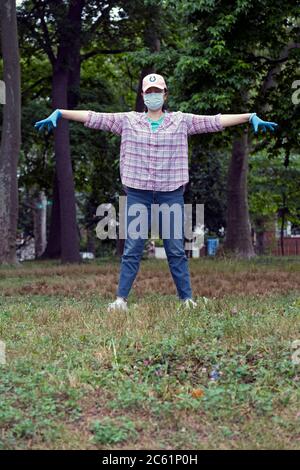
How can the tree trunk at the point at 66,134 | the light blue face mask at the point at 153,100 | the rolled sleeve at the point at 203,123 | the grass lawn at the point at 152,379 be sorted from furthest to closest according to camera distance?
the tree trunk at the point at 66,134 < the rolled sleeve at the point at 203,123 < the light blue face mask at the point at 153,100 < the grass lawn at the point at 152,379

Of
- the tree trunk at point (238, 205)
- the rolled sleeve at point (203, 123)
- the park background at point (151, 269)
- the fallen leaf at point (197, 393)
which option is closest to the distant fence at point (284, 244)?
the park background at point (151, 269)

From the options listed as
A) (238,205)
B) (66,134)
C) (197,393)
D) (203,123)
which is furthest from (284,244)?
(197,393)

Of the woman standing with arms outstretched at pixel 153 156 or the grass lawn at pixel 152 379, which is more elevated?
the woman standing with arms outstretched at pixel 153 156

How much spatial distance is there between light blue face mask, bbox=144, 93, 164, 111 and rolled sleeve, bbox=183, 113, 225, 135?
32cm

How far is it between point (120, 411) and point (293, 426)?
96 cm

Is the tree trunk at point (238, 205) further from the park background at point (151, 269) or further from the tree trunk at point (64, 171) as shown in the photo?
the tree trunk at point (64, 171)

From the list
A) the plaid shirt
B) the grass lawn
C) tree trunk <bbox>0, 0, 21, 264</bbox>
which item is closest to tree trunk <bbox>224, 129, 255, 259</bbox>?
tree trunk <bbox>0, 0, 21, 264</bbox>

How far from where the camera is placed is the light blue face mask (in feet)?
22.5

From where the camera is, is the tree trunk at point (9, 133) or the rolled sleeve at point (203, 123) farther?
the tree trunk at point (9, 133)

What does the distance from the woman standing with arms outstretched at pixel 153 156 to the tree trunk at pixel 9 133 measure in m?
11.9

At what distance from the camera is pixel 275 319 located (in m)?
5.74

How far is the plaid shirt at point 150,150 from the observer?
6824 mm

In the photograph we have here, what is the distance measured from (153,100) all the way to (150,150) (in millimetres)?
502

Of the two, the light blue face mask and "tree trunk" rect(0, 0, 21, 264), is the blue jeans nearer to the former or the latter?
the light blue face mask
